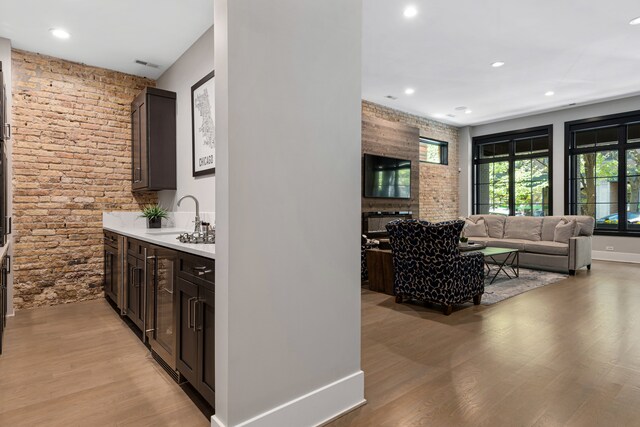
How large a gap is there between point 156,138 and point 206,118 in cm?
99

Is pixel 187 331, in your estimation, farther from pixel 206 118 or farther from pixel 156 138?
pixel 156 138

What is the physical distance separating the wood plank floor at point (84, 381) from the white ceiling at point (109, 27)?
2.89 m

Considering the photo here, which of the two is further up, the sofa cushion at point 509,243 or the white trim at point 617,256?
the sofa cushion at point 509,243

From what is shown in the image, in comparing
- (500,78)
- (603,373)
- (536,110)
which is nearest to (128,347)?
(603,373)

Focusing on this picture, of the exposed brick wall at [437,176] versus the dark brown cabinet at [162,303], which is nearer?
the dark brown cabinet at [162,303]

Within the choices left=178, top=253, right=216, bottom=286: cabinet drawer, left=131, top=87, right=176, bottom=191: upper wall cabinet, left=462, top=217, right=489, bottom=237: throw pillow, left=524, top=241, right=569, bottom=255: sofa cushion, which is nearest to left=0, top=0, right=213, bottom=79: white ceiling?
left=131, top=87, right=176, bottom=191: upper wall cabinet

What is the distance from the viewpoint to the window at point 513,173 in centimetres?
832

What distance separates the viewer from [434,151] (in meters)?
8.94

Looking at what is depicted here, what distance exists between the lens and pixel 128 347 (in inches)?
112

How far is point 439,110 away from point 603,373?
21.4 feet

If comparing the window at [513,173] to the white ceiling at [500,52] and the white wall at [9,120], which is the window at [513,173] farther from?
the white wall at [9,120]

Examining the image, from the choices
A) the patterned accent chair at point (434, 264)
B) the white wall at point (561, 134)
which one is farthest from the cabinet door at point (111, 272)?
the white wall at point (561, 134)

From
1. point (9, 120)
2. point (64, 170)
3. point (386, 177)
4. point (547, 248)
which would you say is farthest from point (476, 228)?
point (9, 120)

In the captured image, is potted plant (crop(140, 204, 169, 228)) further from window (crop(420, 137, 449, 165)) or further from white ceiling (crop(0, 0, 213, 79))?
window (crop(420, 137, 449, 165))
